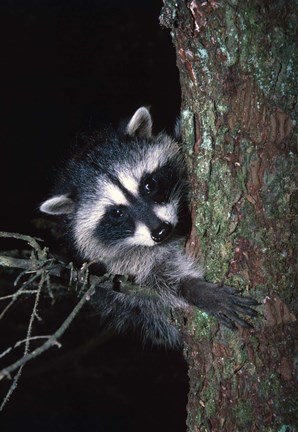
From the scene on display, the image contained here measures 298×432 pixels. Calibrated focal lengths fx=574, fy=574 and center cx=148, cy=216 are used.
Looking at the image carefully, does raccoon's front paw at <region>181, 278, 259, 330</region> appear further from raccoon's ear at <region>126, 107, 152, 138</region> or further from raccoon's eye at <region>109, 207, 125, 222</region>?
raccoon's ear at <region>126, 107, 152, 138</region>

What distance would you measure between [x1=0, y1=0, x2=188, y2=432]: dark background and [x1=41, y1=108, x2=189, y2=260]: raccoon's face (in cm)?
108

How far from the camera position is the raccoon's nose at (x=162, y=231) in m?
2.44

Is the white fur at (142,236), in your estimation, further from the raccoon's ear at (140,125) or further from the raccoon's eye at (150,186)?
the raccoon's ear at (140,125)

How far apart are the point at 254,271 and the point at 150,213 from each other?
2.23ft

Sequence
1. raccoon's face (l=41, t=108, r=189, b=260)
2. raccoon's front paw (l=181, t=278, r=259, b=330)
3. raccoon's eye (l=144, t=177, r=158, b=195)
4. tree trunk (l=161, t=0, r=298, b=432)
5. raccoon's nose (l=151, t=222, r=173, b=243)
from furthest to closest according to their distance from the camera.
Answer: raccoon's eye (l=144, t=177, r=158, b=195)
raccoon's face (l=41, t=108, r=189, b=260)
raccoon's nose (l=151, t=222, r=173, b=243)
raccoon's front paw (l=181, t=278, r=259, b=330)
tree trunk (l=161, t=0, r=298, b=432)

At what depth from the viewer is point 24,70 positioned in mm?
4168

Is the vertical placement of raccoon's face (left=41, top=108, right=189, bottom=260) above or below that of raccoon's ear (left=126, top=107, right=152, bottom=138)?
below

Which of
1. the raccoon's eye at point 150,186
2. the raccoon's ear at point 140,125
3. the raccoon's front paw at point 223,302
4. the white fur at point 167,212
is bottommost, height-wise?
the raccoon's front paw at point 223,302

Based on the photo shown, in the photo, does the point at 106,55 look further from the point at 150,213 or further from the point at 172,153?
the point at 150,213

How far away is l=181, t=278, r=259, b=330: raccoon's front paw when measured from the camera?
201 cm

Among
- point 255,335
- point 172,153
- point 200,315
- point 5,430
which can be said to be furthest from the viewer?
point 5,430

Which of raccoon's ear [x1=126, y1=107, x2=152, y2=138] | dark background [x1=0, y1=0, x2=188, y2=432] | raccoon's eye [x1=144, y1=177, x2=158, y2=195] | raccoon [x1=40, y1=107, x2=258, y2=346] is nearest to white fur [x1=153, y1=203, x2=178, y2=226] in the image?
raccoon [x1=40, y1=107, x2=258, y2=346]

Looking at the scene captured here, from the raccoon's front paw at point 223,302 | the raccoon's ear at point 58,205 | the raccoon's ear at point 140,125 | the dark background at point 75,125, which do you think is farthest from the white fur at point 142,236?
the dark background at point 75,125

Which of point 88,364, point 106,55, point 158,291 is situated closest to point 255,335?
point 158,291
